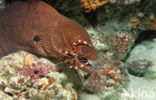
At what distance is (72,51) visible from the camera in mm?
3076

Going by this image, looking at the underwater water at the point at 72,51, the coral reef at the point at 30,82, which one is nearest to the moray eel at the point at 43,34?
the underwater water at the point at 72,51

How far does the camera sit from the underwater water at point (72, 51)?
8.41 feet

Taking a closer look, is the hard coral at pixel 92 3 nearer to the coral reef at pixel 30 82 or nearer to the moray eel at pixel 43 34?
the moray eel at pixel 43 34

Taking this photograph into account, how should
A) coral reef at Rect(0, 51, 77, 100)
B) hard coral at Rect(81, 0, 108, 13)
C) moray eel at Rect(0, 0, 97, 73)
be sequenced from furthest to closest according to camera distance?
hard coral at Rect(81, 0, 108, 13) < moray eel at Rect(0, 0, 97, 73) < coral reef at Rect(0, 51, 77, 100)

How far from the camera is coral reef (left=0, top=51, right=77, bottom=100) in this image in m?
2.42

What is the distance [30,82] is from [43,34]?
121 cm

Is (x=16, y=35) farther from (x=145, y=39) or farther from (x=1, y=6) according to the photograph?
(x=145, y=39)

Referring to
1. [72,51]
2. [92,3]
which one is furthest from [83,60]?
[92,3]

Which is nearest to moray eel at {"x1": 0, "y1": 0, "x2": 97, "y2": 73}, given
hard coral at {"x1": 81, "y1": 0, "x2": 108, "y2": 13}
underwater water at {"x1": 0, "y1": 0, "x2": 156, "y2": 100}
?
underwater water at {"x1": 0, "y1": 0, "x2": 156, "y2": 100}

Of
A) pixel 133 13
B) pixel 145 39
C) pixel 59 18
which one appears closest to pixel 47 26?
pixel 59 18

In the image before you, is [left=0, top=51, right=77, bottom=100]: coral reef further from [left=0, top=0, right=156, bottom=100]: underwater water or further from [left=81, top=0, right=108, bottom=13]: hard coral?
[left=81, top=0, right=108, bottom=13]: hard coral

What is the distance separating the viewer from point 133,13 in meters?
4.48

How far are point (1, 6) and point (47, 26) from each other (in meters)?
1.87

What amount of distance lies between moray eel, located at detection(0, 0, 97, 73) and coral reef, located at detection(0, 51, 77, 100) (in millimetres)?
485
